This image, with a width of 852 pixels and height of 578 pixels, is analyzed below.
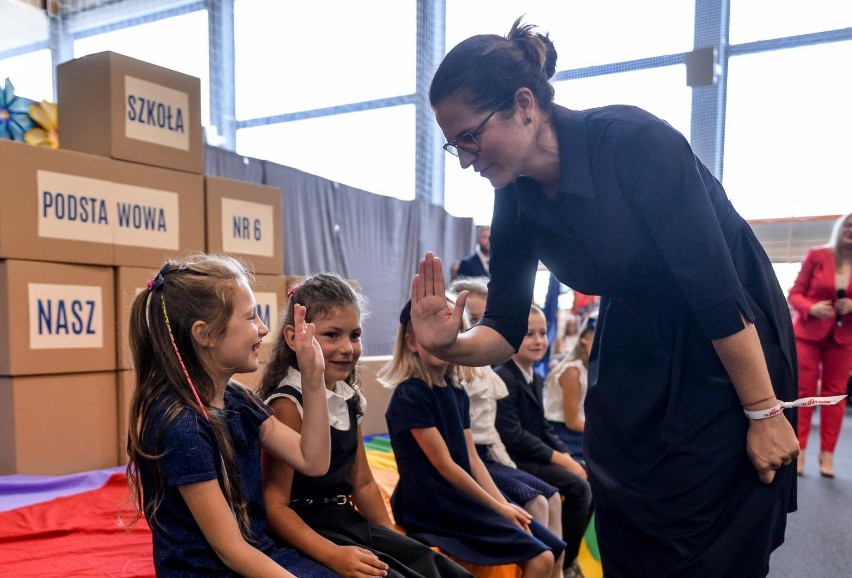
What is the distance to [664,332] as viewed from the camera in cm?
96

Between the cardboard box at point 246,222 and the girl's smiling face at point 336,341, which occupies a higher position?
the cardboard box at point 246,222

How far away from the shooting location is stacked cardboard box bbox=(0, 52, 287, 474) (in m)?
2.06

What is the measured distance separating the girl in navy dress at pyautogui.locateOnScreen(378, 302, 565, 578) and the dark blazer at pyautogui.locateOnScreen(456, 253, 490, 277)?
2.23 metres

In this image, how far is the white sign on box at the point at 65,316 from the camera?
2102 mm

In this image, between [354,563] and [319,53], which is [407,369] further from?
[319,53]

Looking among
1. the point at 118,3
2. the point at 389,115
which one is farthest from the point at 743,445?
the point at 118,3

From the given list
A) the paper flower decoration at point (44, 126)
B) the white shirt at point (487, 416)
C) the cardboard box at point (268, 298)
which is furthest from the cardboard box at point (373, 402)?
the paper flower decoration at point (44, 126)

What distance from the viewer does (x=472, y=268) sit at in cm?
420

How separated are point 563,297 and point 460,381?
3921mm

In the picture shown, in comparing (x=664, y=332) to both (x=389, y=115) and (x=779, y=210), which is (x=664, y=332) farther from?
(x=389, y=115)

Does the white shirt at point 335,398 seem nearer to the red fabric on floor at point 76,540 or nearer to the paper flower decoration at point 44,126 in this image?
the red fabric on floor at point 76,540

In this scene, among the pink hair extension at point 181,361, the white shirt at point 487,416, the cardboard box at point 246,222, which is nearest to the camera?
the pink hair extension at point 181,361

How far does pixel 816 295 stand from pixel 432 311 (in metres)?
3.01

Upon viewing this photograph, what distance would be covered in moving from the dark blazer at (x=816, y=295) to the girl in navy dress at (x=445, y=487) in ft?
7.20
